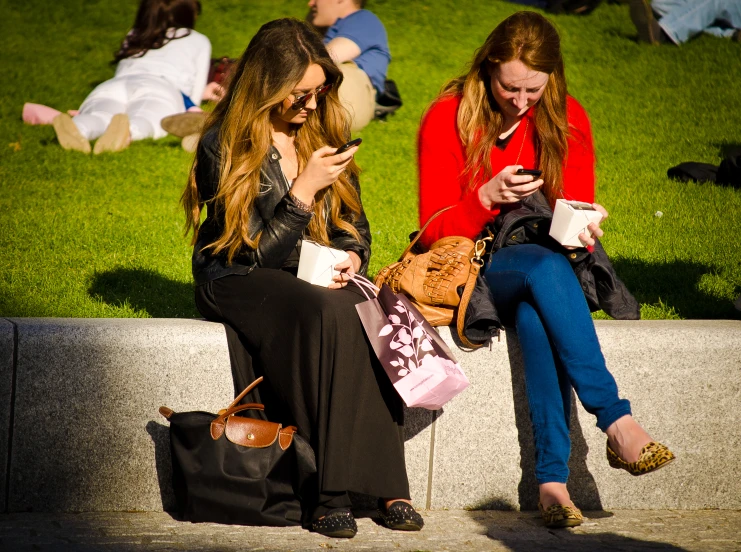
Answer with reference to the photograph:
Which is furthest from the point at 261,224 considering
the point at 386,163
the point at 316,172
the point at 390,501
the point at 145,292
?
the point at 386,163

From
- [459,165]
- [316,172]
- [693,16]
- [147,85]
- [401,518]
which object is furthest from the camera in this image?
[693,16]

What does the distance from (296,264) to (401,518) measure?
1133mm

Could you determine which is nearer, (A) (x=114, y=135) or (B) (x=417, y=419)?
(B) (x=417, y=419)

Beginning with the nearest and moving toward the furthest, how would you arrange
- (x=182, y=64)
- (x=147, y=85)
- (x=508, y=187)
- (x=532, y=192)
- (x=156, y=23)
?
(x=508, y=187) → (x=532, y=192) → (x=147, y=85) → (x=182, y=64) → (x=156, y=23)

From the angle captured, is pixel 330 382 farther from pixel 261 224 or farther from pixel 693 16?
pixel 693 16

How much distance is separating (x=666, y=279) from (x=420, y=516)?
2.52m

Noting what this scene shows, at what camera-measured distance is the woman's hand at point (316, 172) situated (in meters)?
3.54

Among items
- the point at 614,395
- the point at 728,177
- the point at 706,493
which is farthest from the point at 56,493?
the point at 728,177

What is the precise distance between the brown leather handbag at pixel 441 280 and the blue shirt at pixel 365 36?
4.53 m

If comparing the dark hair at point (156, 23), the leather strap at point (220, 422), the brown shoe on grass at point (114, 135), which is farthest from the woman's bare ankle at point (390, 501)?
the dark hair at point (156, 23)

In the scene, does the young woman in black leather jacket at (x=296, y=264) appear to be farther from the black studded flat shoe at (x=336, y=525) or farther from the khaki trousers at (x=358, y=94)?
the khaki trousers at (x=358, y=94)

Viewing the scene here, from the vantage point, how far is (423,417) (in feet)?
12.3

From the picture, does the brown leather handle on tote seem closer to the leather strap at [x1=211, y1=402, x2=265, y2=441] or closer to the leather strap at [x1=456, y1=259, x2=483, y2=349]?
the leather strap at [x1=211, y1=402, x2=265, y2=441]

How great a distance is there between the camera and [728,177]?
6.87 meters
